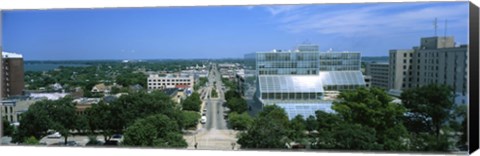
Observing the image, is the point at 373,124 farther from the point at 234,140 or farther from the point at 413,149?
the point at 234,140

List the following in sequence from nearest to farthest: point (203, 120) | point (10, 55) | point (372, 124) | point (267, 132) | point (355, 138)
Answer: point (355, 138) < point (267, 132) < point (372, 124) < point (10, 55) < point (203, 120)

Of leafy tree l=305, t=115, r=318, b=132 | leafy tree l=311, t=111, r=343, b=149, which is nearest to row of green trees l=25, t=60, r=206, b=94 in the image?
leafy tree l=305, t=115, r=318, b=132

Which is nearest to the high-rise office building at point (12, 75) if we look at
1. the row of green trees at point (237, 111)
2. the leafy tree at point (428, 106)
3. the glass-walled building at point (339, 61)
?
the row of green trees at point (237, 111)

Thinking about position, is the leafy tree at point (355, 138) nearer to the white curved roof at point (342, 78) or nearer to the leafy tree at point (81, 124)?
the white curved roof at point (342, 78)

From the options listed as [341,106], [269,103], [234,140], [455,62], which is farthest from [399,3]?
[234,140]

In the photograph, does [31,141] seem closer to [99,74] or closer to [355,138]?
[99,74]

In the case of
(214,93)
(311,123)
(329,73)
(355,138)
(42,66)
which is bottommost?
(355,138)

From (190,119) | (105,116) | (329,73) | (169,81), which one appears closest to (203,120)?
(190,119)
